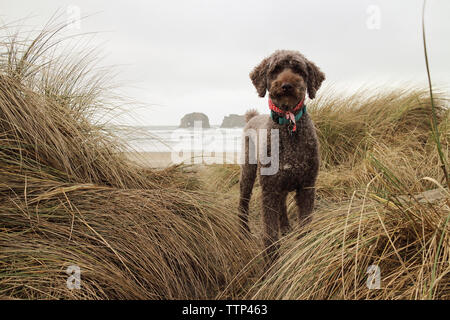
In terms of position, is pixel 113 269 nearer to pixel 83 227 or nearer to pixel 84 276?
pixel 84 276

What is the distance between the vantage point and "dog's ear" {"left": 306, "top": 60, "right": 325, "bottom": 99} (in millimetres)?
3285

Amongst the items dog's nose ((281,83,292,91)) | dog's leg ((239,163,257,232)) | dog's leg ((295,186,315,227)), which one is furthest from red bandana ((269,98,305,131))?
dog's leg ((239,163,257,232))

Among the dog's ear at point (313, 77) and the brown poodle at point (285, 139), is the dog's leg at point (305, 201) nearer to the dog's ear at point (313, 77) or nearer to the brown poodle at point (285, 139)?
the brown poodle at point (285, 139)

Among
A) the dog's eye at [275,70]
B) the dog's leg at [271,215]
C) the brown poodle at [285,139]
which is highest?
the dog's eye at [275,70]

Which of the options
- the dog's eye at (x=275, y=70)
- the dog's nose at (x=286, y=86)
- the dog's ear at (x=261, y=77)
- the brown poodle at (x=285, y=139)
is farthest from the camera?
the dog's ear at (x=261, y=77)

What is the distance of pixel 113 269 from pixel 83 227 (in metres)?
0.43

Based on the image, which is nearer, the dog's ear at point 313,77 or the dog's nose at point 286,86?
the dog's nose at point 286,86

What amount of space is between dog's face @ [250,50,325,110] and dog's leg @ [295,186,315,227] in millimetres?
738

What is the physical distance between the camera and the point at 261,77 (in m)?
3.35

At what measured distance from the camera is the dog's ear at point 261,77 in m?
3.33

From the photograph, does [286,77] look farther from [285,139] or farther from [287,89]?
[285,139]

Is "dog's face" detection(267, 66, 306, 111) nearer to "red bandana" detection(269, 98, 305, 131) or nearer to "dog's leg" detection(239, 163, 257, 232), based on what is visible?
"red bandana" detection(269, 98, 305, 131)

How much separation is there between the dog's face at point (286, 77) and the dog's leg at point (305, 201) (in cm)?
74

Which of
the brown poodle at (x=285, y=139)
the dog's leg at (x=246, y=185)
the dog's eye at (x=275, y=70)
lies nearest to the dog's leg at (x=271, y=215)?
the brown poodle at (x=285, y=139)
